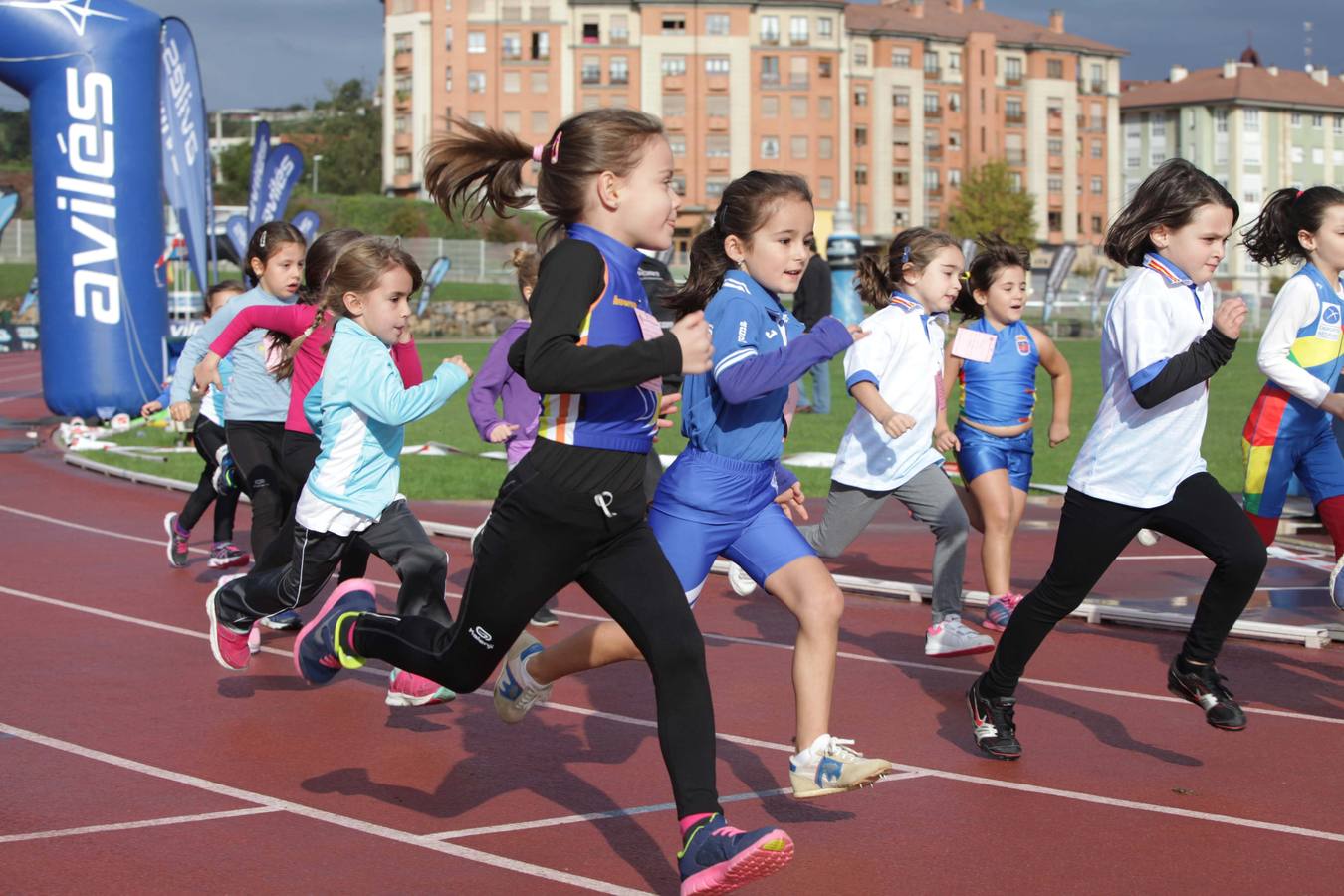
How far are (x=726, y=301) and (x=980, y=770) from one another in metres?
1.80

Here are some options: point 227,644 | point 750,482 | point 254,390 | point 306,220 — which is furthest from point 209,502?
point 306,220

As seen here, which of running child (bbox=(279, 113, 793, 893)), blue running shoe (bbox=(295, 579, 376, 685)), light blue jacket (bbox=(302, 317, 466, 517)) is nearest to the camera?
running child (bbox=(279, 113, 793, 893))

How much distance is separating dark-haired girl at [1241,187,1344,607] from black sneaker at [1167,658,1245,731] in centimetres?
103

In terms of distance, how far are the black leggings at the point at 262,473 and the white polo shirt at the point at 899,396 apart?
110 inches

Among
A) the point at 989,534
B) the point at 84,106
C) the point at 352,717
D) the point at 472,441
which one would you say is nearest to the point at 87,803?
the point at 352,717

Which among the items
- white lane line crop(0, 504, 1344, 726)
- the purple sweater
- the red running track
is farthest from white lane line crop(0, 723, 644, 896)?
the purple sweater

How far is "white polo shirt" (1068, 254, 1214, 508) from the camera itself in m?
5.06

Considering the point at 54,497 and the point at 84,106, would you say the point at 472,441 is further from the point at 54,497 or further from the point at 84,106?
the point at 84,106

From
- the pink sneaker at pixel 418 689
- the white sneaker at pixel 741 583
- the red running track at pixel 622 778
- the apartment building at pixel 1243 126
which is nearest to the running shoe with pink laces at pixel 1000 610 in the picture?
the red running track at pixel 622 778

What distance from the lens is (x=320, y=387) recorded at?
233 inches

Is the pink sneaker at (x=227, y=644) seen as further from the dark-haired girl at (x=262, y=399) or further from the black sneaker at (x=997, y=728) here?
the black sneaker at (x=997, y=728)

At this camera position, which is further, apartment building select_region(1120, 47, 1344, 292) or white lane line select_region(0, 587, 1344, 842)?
apartment building select_region(1120, 47, 1344, 292)

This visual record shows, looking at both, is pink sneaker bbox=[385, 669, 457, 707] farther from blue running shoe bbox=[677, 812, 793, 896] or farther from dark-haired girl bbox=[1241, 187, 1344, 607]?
dark-haired girl bbox=[1241, 187, 1344, 607]

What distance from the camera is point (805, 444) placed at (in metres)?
16.6
